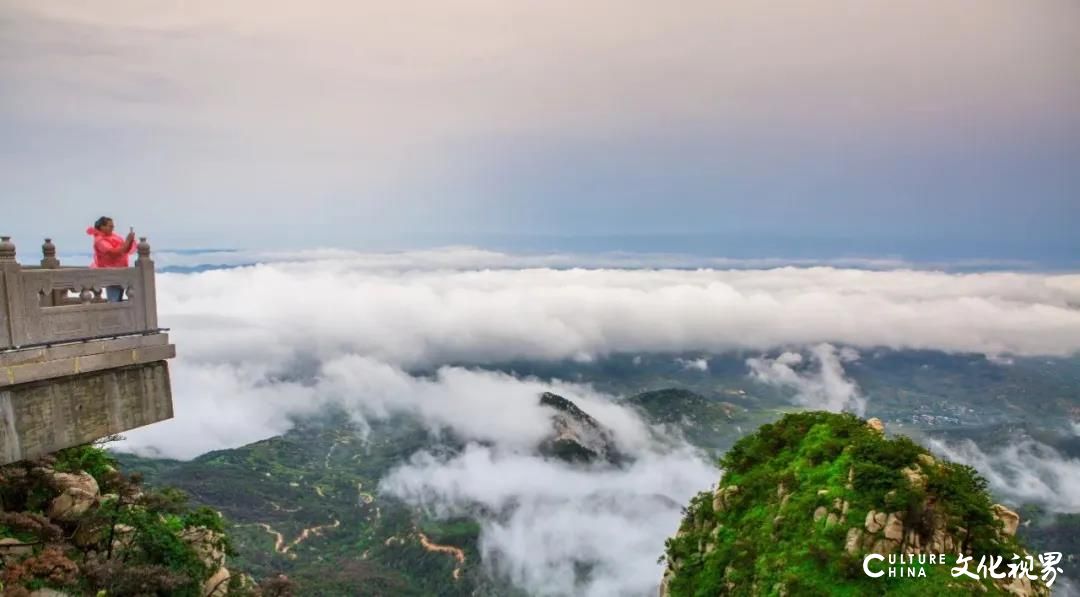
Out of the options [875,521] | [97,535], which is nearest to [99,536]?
[97,535]

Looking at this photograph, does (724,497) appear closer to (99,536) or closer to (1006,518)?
(1006,518)

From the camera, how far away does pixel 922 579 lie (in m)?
18.4

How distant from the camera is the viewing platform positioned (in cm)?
1630

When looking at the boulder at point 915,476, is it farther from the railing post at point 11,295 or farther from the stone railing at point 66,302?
the railing post at point 11,295

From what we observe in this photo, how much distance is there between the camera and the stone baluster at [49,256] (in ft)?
58.3

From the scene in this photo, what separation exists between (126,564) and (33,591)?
284 centimetres

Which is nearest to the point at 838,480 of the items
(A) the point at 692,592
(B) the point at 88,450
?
(A) the point at 692,592

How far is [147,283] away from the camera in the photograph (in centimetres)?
1958

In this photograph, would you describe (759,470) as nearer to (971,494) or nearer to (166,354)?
(971,494)

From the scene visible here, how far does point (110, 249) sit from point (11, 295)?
3417mm

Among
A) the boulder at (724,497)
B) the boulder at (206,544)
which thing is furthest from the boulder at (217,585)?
the boulder at (724,497)

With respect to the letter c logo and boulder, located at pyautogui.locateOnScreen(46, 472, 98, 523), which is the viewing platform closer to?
boulder, located at pyautogui.locateOnScreen(46, 472, 98, 523)

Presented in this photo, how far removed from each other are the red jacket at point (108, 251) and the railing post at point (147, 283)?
0.35 metres

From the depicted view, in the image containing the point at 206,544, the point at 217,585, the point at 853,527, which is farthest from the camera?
the point at 206,544
